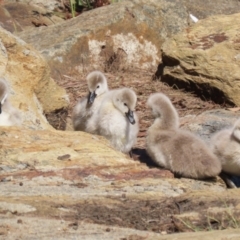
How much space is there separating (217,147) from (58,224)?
2.56m

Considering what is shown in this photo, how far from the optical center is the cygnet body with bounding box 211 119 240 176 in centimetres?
743

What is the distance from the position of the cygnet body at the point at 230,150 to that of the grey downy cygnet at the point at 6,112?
1.80m

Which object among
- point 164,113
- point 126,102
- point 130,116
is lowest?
point 130,116

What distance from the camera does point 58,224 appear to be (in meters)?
5.34

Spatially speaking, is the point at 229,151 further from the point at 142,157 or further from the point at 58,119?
the point at 58,119

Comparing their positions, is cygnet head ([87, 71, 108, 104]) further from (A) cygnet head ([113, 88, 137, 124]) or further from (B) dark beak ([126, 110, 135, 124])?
(B) dark beak ([126, 110, 135, 124])

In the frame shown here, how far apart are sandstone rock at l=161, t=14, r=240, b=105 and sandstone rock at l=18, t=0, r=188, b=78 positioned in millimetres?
1284

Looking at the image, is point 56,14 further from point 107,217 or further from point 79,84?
point 107,217

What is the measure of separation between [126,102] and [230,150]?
127cm

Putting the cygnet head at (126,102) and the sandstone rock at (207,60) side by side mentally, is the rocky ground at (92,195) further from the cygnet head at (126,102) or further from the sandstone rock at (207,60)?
the sandstone rock at (207,60)

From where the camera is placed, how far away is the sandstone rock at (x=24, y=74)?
341 inches

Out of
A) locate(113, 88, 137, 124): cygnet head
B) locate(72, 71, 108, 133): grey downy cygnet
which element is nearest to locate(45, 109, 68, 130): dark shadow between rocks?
locate(72, 71, 108, 133): grey downy cygnet

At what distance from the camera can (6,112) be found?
A: 7.84m

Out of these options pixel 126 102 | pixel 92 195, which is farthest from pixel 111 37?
pixel 92 195
